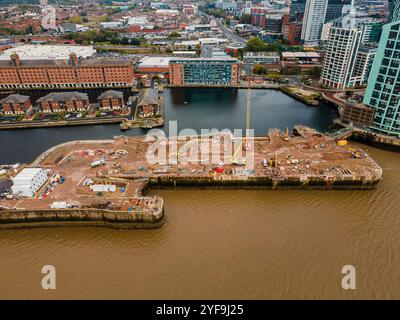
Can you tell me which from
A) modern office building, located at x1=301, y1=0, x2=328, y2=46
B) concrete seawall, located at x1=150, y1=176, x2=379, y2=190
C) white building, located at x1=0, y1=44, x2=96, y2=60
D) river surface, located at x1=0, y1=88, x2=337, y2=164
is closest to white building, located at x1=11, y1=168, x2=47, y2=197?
river surface, located at x1=0, y1=88, x2=337, y2=164

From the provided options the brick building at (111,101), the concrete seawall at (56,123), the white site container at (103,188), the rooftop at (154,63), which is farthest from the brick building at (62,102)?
the rooftop at (154,63)

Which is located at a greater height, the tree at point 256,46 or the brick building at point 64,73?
the tree at point 256,46

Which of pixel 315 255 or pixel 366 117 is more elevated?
pixel 366 117

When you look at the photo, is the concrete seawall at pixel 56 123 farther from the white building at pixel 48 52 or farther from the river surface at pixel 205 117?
the white building at pixel 48 52

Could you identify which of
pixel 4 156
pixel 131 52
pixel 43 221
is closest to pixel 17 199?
pixel 43 221

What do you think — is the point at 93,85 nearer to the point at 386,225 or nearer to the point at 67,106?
the point at 67,106

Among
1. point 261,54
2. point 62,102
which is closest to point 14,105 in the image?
point 62,102
